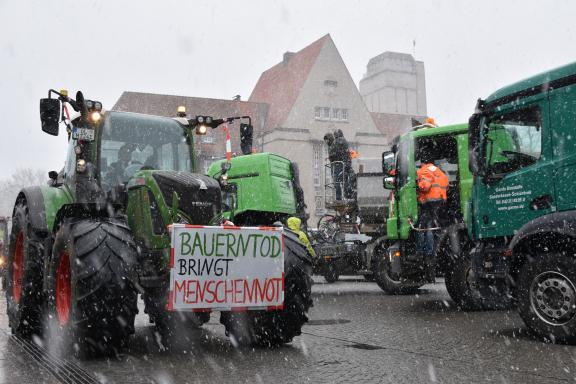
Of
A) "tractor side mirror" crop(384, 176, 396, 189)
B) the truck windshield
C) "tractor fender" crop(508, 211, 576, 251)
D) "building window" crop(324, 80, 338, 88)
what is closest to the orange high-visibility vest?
the truck windshield

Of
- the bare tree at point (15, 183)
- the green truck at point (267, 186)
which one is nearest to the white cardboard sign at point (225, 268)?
the green truck at point (267, 186)

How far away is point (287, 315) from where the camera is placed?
676 centimetres

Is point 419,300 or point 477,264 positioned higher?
point 477,264

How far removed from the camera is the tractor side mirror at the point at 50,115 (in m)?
7.40

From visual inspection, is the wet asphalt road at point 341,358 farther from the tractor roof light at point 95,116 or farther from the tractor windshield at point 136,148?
the tractor roof light at point 95,116

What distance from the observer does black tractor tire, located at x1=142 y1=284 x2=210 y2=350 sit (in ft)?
22.0

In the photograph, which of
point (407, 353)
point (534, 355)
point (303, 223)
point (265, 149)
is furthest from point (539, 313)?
point (265, 149)

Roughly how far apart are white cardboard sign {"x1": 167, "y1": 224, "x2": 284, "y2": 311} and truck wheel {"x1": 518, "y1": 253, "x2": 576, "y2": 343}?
9.18 ft

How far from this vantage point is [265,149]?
51250 millimetres

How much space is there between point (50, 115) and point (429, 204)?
20.3 feet

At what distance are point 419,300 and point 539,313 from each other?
5.07 meters

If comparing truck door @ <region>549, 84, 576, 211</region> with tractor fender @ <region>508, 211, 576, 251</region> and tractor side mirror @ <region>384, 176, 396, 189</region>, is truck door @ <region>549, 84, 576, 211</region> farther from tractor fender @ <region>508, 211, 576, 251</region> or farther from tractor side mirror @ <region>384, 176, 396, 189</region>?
tractor side mirror @ <region>384, 176, 396, 189</region>

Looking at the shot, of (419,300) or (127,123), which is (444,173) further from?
(127,123)

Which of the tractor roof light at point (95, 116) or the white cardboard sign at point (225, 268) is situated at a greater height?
the tractor roof light at point (95, 116)
